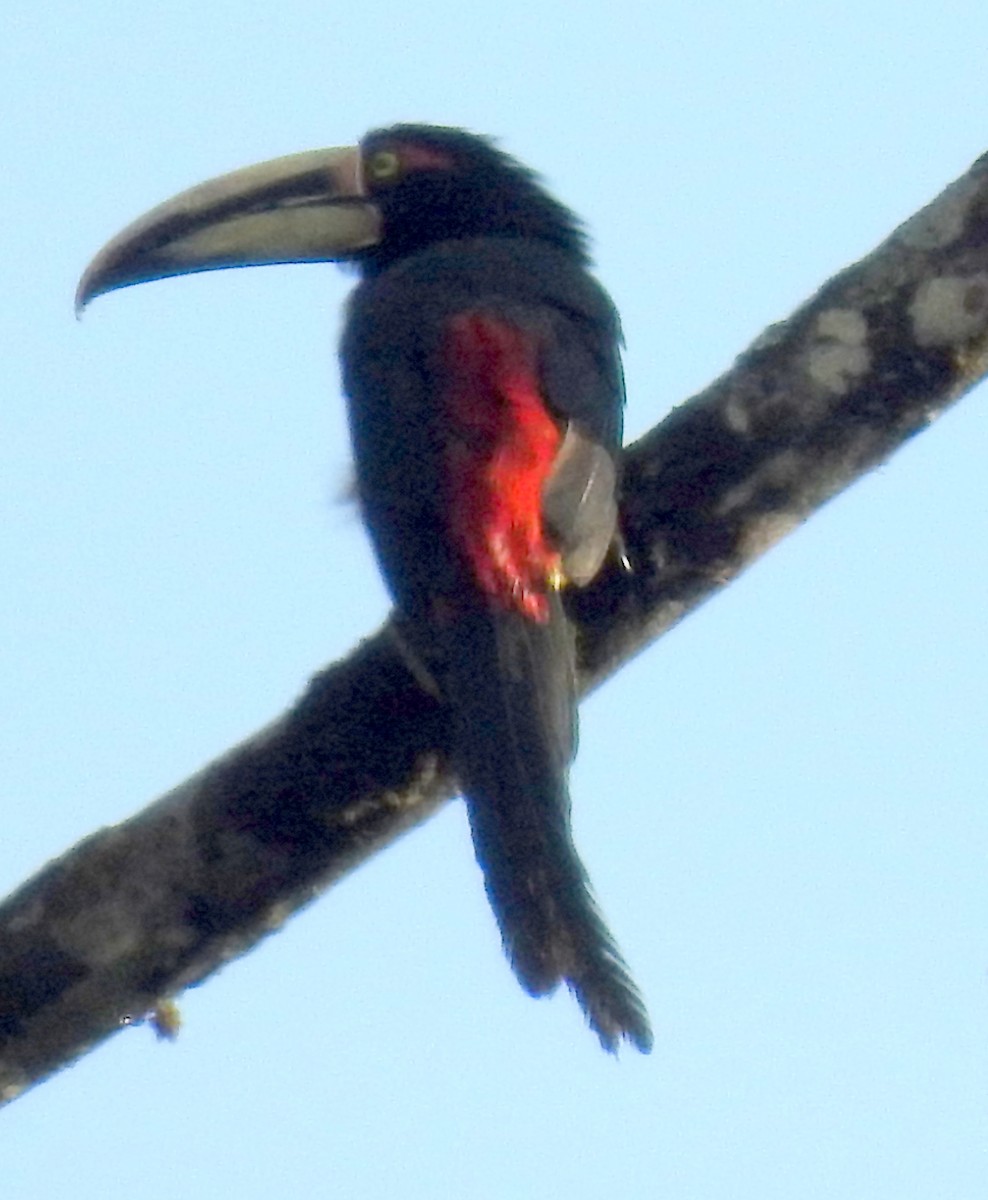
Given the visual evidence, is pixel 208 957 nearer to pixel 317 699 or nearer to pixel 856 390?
pixel 317 699

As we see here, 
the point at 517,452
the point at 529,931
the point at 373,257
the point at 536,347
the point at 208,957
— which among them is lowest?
the point at 529,931

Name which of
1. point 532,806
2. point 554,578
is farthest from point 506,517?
point 532,806

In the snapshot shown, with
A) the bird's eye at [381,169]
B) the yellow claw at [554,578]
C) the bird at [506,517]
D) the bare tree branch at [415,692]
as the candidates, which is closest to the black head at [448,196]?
the bird's eye at [381,169]

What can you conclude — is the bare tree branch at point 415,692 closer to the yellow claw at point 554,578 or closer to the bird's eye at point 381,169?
the yellow claw at point 554,578

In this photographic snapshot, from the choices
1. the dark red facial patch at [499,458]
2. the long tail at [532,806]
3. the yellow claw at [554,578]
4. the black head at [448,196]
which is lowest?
the long tail at [532,806]

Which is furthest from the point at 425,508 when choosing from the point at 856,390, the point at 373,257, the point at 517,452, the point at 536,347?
the point at 373,257

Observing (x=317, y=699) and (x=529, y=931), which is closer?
(x=529, y=931)

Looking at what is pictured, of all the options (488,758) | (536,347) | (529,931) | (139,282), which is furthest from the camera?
(139,282)

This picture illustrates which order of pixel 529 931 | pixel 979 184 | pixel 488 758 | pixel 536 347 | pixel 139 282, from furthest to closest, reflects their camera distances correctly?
pixel 139 282 < pixel 536 347 < pixel 979 184 < pixel 488 758 < pixel 529 931

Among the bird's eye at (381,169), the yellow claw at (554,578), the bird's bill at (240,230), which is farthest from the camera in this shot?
the bird's eye at (381,169)
